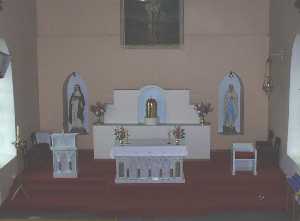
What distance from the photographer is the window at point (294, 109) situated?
439 inches

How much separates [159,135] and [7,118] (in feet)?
13.0

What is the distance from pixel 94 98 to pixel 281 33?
5586mm

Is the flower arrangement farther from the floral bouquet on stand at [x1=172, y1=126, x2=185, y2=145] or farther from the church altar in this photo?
the floral bouquet on stand at [x1=172, y1=126, x2=185, y2=145]

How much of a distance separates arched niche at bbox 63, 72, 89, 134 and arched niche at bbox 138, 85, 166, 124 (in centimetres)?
172

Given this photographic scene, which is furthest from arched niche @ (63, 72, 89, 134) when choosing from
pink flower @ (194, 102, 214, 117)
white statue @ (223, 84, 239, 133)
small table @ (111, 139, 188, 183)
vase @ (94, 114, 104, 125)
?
white statue @ (223, 84, 239, 133)

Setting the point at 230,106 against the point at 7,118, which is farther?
the point at 230,106

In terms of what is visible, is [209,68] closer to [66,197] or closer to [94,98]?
[94,98]

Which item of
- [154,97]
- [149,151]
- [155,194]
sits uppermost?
[154,97]

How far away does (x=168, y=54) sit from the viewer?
14.0m

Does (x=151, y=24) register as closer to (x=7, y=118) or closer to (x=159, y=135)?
(x=159, y=135)

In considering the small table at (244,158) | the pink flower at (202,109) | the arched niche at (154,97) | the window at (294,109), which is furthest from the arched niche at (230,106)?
the window at (294,109)

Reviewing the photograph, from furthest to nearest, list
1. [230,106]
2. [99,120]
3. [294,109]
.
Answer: [230,106] < [99,120] < [294,109]

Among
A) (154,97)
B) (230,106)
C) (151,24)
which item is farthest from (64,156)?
(230,106)

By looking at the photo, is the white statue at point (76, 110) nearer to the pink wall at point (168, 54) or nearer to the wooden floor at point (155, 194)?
the pink wall at point (168, 54)
